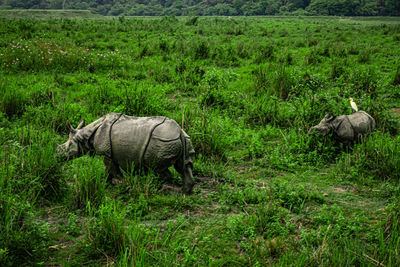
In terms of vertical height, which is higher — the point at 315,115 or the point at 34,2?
the point at 34,2

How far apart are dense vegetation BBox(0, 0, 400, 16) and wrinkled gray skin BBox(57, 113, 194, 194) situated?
160 feet

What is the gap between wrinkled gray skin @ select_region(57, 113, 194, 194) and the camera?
390 centimetres

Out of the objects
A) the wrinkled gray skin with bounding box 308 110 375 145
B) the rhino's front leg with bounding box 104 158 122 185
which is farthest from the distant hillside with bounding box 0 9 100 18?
the wrinkled gray skin with bounding box 308 110 375 145

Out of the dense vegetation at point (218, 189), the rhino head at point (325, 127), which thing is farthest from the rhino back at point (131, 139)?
the rhino head at point (325, 127)

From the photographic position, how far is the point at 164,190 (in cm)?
421

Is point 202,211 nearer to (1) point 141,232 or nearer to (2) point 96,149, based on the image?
(1) point 141,232

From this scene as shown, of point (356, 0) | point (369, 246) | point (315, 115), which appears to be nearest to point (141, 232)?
point (369, 246)

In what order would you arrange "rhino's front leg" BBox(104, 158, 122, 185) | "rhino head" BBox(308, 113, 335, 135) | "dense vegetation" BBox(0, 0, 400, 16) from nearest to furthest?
"rhino's front leg" BBox(104, 158, 122, 185)
"rhino head" BBox(308, 113, 335, 135)
"dense vegetation" BBox(0, 0, 400, 16)

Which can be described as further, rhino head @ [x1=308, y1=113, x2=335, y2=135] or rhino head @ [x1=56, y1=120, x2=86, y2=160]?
rhino head @ [x1=308, y1=113, x2=335, y2=135]

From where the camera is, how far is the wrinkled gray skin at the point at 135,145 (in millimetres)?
3900

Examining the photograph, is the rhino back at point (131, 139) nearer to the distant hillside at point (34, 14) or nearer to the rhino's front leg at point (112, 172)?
the rhino's front leg at point (112, 172)

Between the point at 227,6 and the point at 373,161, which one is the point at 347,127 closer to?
the point at 373,161

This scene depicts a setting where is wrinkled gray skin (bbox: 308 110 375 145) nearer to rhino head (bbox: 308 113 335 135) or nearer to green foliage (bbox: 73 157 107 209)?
rhino head (bbox: 308 113 335 135)

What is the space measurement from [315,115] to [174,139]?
3285 mm
